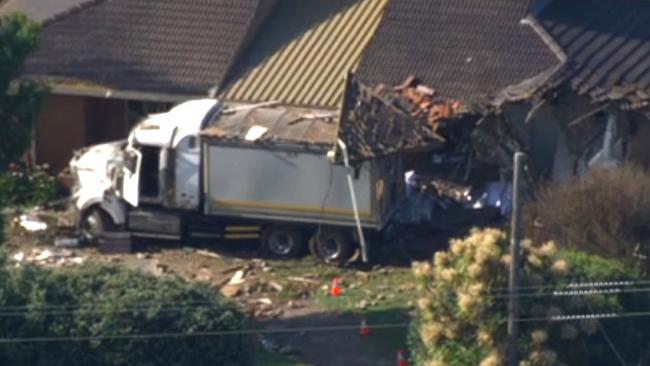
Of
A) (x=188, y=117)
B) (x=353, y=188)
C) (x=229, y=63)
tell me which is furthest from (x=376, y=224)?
(x=229, y=63)

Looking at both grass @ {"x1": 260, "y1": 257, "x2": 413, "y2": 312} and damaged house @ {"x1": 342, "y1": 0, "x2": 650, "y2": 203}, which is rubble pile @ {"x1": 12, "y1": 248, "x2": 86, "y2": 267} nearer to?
grass @ {"x1": 260, "y1": 257, "x2": 413, "y2": 312}

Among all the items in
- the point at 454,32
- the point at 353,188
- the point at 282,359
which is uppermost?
the point at 454,32

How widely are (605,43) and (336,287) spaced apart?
7.58 metres

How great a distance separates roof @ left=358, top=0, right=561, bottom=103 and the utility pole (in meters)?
11.5

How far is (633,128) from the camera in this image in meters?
37.0

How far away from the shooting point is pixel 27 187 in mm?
39250

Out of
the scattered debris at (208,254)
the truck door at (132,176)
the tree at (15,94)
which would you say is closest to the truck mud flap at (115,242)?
the truck door at (132,176)

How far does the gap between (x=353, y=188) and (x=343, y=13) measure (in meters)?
6.45

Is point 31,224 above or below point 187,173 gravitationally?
below

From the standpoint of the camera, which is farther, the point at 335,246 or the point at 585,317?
the point at 335,246

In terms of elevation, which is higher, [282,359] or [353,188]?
[353,188]

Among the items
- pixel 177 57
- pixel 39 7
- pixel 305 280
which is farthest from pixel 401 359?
pixel 39 7

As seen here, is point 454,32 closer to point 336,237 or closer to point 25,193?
point 336,237

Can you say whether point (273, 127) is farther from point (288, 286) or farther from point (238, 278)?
point (288, 286)
